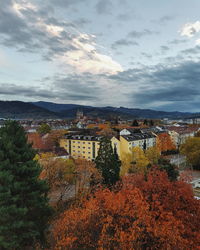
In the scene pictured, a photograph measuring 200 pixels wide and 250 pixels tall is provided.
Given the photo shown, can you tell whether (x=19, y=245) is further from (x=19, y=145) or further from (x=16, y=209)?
(x=19, y=145)

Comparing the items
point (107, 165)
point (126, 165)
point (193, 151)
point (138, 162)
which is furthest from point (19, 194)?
point (193, 151)

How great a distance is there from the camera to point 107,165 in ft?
88.5

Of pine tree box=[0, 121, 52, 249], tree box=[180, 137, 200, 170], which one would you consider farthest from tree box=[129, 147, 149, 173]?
pine tree box=[0, 121, 52, 249]

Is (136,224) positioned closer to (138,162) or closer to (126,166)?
(138,162)

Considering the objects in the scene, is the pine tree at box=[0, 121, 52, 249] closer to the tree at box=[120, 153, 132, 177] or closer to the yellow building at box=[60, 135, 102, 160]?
the tree at box=[120, 153, 132, 177]

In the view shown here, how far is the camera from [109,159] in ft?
90.2

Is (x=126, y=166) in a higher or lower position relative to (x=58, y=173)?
lower

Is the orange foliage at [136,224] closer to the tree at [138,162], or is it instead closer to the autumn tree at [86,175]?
the autumn tree at [86,175]

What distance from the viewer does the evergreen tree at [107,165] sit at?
26.3 meters

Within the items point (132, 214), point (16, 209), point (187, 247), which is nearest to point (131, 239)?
point (132, 214)

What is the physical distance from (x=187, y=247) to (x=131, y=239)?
3.47 metres

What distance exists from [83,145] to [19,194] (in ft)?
123

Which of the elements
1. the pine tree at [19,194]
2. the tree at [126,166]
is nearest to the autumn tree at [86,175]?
the tree at [126,166]

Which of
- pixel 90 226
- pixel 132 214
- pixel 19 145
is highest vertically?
pixel 19 145
